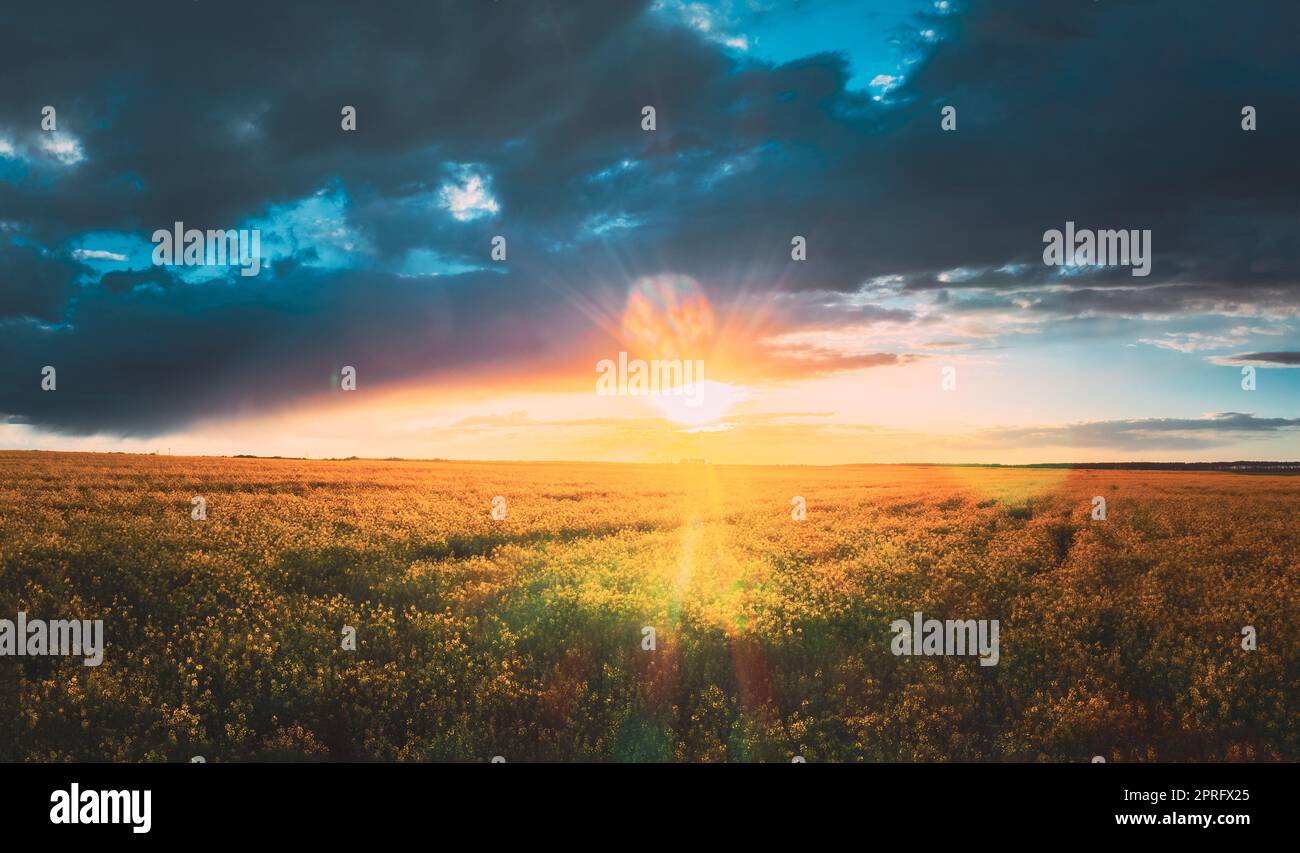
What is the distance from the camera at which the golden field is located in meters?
9.75

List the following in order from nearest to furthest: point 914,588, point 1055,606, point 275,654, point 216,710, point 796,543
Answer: point 216,710
point 275,654
point 1055,606
point 914,588
point 796,543

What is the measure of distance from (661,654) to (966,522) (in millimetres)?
17488

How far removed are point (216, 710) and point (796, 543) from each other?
15509mm

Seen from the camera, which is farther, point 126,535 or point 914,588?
point 126,535

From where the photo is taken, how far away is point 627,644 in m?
12.5

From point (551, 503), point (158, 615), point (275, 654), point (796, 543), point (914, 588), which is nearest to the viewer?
point (275, 654)

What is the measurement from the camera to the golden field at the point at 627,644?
9750 mm

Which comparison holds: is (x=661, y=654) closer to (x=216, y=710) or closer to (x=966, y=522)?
(x=216, y=710)
